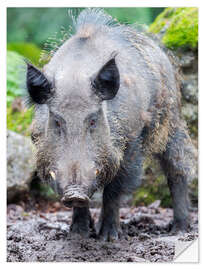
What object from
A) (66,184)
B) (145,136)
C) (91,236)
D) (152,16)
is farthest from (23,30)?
(66,184)

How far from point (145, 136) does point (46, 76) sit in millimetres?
1138

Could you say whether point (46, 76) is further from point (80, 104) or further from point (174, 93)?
point (174, 93)

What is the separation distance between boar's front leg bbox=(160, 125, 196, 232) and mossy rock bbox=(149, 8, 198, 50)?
1.14 metres

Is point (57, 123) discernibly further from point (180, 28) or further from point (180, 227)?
point (180, 28)

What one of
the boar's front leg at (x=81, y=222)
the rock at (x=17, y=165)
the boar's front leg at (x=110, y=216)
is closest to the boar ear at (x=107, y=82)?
the boar's front leg at (x=110, y=216)

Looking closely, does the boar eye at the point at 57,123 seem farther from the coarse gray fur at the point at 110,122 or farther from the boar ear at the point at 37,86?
the boar ear at the point at 37,86

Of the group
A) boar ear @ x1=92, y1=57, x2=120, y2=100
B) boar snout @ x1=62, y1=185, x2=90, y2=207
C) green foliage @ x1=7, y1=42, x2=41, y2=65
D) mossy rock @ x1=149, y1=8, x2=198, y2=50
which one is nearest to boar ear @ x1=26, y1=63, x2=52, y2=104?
boar ear @ x1=92, y1=57, x2=120, y2=100

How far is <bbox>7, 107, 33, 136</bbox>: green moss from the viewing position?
6.66 metres

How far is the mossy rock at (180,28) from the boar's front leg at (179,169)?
114 centimetres

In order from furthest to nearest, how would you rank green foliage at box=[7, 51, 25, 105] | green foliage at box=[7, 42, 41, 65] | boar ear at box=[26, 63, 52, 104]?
1. green foliage at box=[7, 42, 41, 65]
2. green foliage at box=[7, 51, 25, 105]
3. boar ear at box=[26, 63, 52, 104]

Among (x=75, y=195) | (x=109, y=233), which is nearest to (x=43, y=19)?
(x=109, y=233)

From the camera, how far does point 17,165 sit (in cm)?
593

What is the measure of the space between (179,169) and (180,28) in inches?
63.3

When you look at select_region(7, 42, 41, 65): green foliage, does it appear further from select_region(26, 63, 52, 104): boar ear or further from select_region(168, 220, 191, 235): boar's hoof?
select_region(26, 63, 52, 104): boar ear
